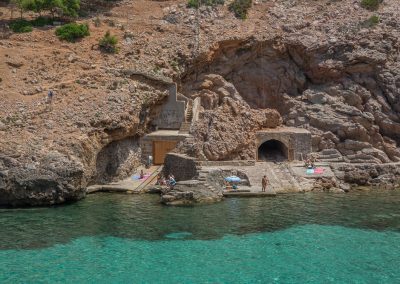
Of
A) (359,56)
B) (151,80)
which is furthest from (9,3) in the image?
(359,56)

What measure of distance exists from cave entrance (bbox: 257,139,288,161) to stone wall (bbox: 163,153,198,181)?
30.0ft

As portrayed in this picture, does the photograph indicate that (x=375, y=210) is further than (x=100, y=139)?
No

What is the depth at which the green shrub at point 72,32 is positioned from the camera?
4022 cm

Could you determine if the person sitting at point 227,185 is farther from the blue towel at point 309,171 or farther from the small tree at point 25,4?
the small tree at point 25,4

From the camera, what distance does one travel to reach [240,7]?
147ft

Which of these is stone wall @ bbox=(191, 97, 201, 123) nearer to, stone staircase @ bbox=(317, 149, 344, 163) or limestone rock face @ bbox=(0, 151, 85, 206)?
stone staircase @ bbox=(317, 149, 344, 163)

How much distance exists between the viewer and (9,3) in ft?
159

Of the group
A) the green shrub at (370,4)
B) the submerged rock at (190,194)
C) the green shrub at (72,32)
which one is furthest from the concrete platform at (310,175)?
the green shrub at (72,32)

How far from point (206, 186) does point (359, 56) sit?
18.7 meters

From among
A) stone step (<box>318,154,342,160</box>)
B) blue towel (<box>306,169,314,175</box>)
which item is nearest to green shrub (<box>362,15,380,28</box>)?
stone step (<box>318,154,342,160</box>)

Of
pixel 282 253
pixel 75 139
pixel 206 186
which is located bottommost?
pixel 282 253

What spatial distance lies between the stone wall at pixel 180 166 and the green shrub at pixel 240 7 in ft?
55.6

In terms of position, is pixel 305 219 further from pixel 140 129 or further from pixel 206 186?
pixel 140 129

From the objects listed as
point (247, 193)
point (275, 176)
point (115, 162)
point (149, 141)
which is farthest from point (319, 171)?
point (115, 162)
